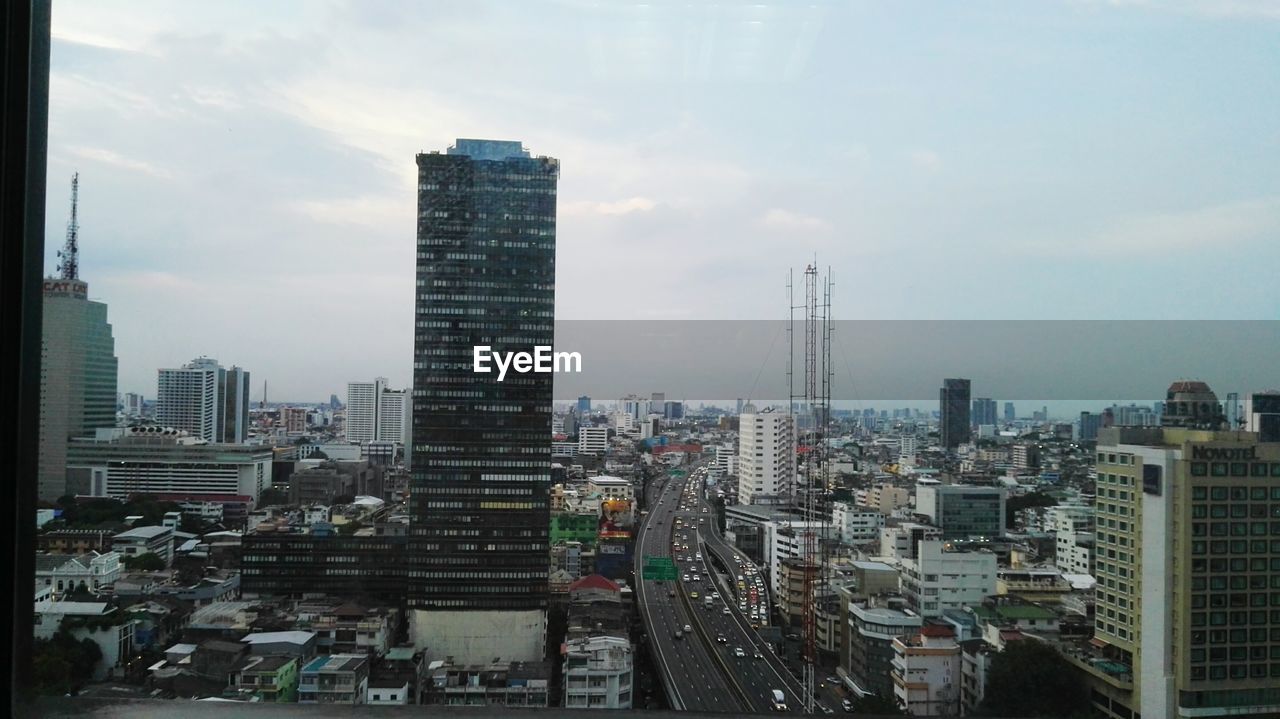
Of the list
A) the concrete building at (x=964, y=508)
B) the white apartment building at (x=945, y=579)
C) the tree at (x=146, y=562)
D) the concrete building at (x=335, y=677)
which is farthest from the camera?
the concrete building at (x=964, y=508)

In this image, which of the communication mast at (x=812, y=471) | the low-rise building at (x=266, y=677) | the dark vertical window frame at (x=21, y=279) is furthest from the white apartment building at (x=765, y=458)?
the dark vertical window frame at (x=21, y=279)

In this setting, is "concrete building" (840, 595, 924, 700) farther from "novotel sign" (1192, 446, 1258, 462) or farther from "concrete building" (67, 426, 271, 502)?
"concrete building" (67, 426, 271, 502)

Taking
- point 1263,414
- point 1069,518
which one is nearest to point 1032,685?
point 1069,518

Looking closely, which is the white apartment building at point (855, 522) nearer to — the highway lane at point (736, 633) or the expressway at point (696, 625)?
the highway lane at point (736, 633)

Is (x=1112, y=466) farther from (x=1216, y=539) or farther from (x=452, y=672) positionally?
(x=452, y=672)

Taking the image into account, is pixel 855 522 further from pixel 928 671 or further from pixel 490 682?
→ pixel 490 682

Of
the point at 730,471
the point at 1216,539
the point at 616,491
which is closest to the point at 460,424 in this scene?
the point at 616,491

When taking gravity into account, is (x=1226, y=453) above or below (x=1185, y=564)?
above
